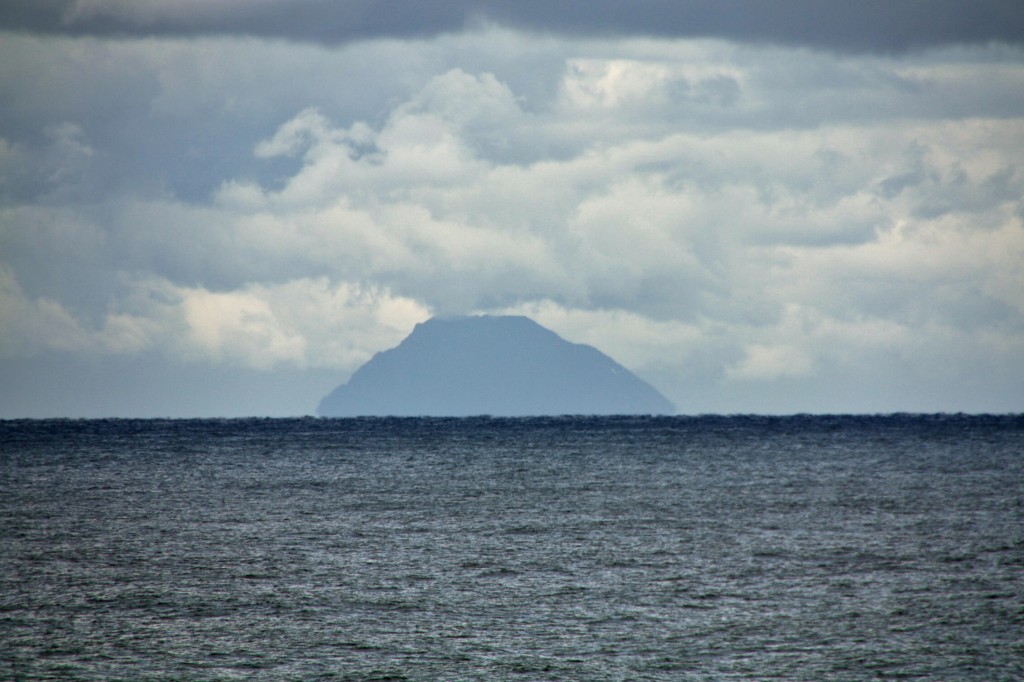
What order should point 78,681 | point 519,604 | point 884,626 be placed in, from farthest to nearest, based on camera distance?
1. point 519,604
2. point 884,626
3. point 78,681

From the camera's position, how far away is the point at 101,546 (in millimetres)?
55406

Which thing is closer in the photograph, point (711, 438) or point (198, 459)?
point (198, 459)

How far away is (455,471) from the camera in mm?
99000

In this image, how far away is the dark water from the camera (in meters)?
35.2

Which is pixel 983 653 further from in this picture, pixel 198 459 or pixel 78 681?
pixel 198 459

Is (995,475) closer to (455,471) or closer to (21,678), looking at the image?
(455,471)

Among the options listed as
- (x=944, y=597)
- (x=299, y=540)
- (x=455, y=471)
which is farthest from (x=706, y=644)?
(x=455, y=471)

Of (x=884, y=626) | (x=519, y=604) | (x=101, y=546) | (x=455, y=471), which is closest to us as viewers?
(x=884, y=626)

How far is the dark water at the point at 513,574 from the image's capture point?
35.2 meters

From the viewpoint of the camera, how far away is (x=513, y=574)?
4781cm

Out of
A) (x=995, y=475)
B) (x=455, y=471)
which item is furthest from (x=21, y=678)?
(x=995, y=475)

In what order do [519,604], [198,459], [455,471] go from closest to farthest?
[519,604] < [455,471] < [198,459]

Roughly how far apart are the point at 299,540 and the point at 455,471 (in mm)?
41833

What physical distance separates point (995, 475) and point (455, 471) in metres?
43.1
